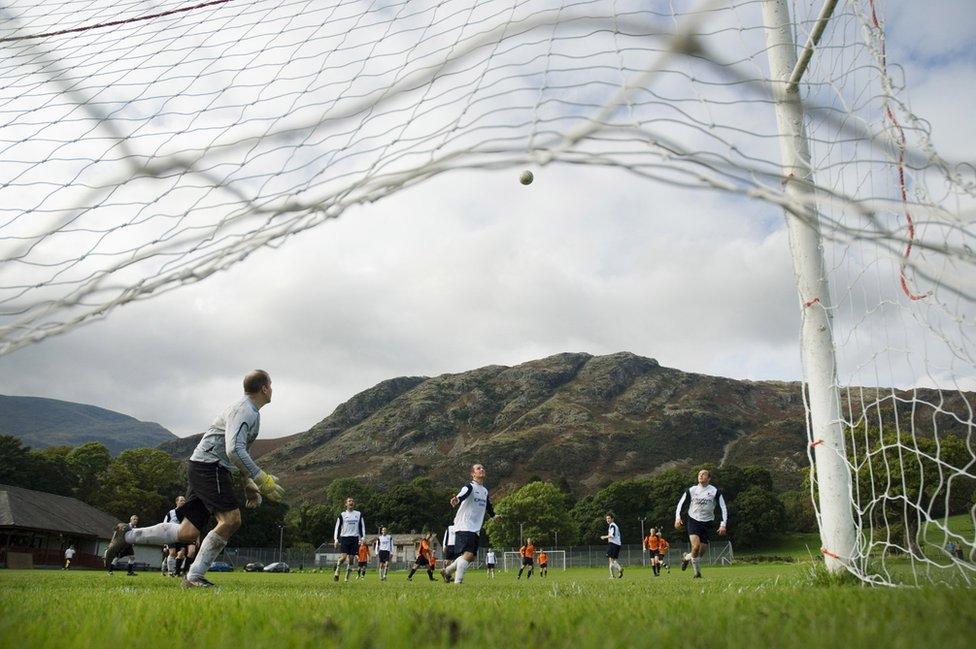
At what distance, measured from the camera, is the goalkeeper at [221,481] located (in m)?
6.17

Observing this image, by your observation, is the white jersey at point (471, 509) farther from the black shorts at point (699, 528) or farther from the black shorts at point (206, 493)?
the black shorts at point (206, 493)

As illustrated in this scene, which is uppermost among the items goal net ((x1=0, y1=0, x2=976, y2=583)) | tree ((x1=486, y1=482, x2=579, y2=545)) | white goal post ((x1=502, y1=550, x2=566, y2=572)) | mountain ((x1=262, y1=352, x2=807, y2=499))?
mountain ((x1=262, y1=352, x2=807, y2=499))

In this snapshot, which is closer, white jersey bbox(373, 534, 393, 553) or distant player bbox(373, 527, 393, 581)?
distant player bbox(373, 527, 393, 581)

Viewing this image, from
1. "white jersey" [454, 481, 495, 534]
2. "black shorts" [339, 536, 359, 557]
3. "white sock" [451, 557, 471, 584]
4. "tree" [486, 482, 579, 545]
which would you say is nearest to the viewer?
"white sock" [451, 557, 471, 584]

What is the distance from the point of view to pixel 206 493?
628cm

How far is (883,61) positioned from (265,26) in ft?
18.6

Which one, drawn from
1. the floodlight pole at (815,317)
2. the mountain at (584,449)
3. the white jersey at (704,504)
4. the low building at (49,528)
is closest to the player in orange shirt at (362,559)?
the white jersey at (704,504)

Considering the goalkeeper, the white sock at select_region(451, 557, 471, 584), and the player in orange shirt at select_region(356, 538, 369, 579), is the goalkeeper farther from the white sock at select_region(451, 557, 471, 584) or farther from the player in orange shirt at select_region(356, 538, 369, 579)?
the player in orange shirt at select_region(356, 538, 369, 579)

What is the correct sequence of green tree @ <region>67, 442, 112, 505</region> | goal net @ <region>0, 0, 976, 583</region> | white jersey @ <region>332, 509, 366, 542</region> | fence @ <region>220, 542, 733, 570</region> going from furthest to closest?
1. green tree @ <region>67, 442, 112, 505</region>
2. fence @ <region>220, 542, 733, 570</region>
3. white jersey @ <region>332, 509, 366, 542</region>
4. goal net @ <region>0, 0, 976, 583</region>

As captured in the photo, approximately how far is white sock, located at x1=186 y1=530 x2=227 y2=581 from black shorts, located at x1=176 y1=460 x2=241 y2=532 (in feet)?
0.52

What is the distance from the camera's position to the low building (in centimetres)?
4912

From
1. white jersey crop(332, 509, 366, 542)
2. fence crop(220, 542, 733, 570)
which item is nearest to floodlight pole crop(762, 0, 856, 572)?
white jersey crop(332, 509, 366, 542)

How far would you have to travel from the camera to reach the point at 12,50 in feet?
22.9

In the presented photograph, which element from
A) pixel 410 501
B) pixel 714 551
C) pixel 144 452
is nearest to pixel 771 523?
pixel 714 551
